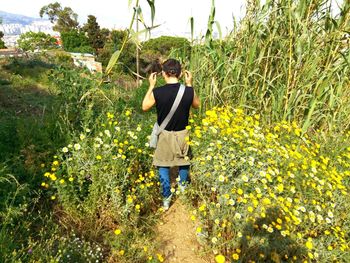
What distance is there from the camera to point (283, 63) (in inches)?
117

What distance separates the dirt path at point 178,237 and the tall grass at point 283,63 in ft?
4.71

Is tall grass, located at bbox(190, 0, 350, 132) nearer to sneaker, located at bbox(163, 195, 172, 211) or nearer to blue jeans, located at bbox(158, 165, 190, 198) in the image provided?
blue jeans, located at bbox(158, 165, 190, 198)

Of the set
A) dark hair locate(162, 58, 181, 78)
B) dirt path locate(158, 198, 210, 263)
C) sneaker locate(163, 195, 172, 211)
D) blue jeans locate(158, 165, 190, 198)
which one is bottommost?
dirt path locate(158, 198, 210, 263)

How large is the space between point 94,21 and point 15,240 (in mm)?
40613

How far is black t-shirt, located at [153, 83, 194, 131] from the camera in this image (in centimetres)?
236

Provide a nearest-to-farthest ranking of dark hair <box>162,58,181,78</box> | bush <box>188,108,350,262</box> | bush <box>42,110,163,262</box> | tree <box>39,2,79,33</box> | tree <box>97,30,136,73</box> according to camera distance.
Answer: bush <box>188,108,350,262</box>
bush <box>42,110,163,262</box>
dark hair <box>162,58,181,78</box>
tree <box>97,30,136,73</box>
tree <box>39,2,79,33</box>

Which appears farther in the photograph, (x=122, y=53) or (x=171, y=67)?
(x=122, y=53)

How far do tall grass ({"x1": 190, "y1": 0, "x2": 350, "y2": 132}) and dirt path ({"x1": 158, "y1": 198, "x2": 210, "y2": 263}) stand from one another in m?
1.44

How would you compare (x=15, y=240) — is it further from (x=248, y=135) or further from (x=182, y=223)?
(x=248, y=135)

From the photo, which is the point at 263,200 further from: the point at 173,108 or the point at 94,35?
the point at 94,35

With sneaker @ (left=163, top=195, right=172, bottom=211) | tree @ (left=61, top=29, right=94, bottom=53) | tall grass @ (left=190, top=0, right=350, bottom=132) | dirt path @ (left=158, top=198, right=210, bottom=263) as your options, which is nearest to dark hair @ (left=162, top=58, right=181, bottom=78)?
tall grass @ (left=190, top=0, right=350, bottom=132)

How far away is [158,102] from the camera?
2.41m

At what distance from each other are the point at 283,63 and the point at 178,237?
2150mm

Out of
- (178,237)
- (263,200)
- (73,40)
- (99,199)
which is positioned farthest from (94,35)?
(263,200)
